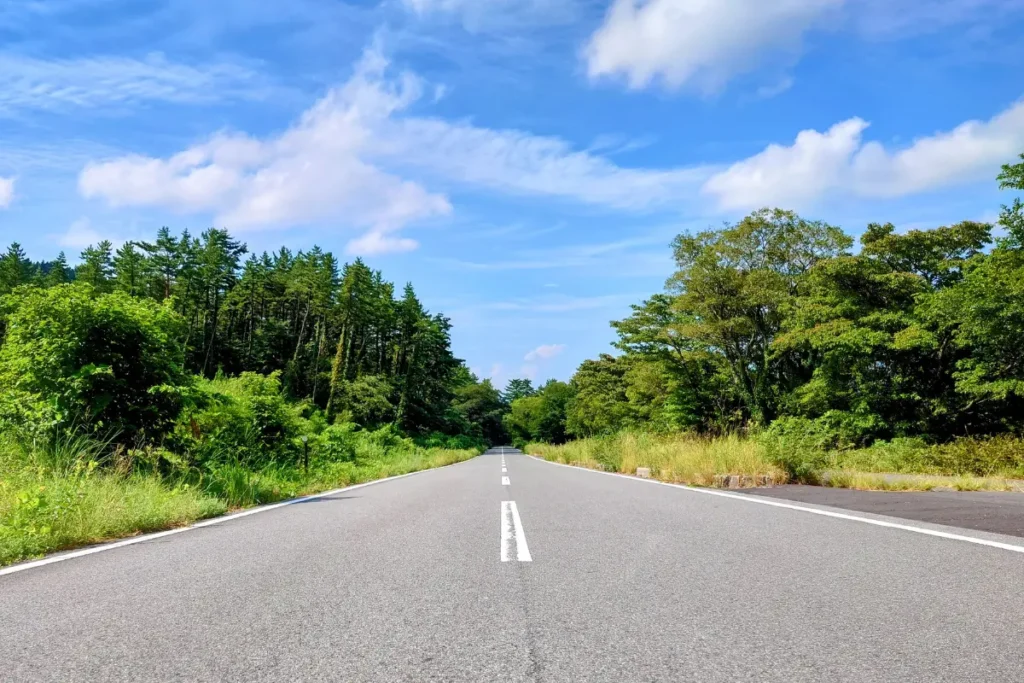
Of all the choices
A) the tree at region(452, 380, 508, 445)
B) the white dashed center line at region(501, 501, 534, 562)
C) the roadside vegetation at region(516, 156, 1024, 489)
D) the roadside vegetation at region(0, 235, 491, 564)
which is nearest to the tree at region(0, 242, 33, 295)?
the roadside vegetation at region(0, 235, 491, 564)

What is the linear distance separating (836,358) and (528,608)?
1202 inches

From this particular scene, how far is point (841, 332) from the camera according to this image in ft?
95.3

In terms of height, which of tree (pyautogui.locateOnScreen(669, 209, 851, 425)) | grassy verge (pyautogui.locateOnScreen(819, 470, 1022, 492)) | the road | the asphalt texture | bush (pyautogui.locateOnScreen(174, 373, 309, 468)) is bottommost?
grassy verge (pyautogui.locateOnScreen(819, 470, 1022, 492))

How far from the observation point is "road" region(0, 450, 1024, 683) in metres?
2.96

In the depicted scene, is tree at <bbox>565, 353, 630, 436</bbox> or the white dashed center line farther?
tree at <bbox>565, 353, 630, 436</bbox>

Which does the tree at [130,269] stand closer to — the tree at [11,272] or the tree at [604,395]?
the tree at [11,272]

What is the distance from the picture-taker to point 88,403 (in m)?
A: 11.0

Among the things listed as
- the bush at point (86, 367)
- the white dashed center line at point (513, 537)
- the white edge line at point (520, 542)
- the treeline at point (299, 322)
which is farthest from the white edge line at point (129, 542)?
the treeline at point (299, 322)

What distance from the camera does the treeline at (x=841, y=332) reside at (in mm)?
24141

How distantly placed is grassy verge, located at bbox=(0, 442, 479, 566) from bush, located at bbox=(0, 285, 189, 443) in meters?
0.89

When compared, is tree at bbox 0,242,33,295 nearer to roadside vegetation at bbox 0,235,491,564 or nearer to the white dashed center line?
roadside vegetation at bbox 0,235,491,564

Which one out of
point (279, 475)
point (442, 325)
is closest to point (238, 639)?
point (279, 475)

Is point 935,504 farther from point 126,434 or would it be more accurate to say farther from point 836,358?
point 836,358

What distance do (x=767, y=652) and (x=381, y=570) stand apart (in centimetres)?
305
